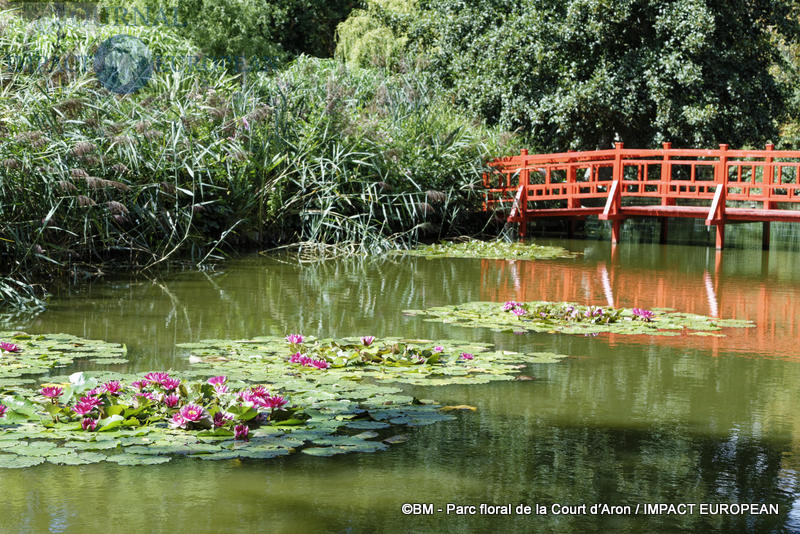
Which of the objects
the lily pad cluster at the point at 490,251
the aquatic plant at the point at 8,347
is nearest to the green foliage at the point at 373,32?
the lily pad cluster at the point at 490,251

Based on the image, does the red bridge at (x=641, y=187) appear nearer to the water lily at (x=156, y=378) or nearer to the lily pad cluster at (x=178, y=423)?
the lily pad cluster at (x=178, y=423)

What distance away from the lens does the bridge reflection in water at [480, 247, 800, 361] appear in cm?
578

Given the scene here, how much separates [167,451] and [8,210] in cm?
492

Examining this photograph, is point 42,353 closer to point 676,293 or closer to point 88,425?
point 88,425

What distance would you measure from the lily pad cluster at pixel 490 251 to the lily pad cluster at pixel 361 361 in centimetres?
555

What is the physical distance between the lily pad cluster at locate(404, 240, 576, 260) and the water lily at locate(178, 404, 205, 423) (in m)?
7.26

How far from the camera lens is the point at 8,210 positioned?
7.55 metres

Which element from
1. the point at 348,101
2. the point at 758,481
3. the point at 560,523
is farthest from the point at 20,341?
the point at 348,101

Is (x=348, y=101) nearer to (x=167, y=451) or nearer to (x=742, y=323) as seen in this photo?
(x=742, y=323)

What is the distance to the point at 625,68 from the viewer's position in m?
15.4

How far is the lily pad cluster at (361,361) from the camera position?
454cm

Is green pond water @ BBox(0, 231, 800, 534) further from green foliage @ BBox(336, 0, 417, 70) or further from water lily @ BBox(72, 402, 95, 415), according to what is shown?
green foliage @ BBox(336, 0, 417, 70)
